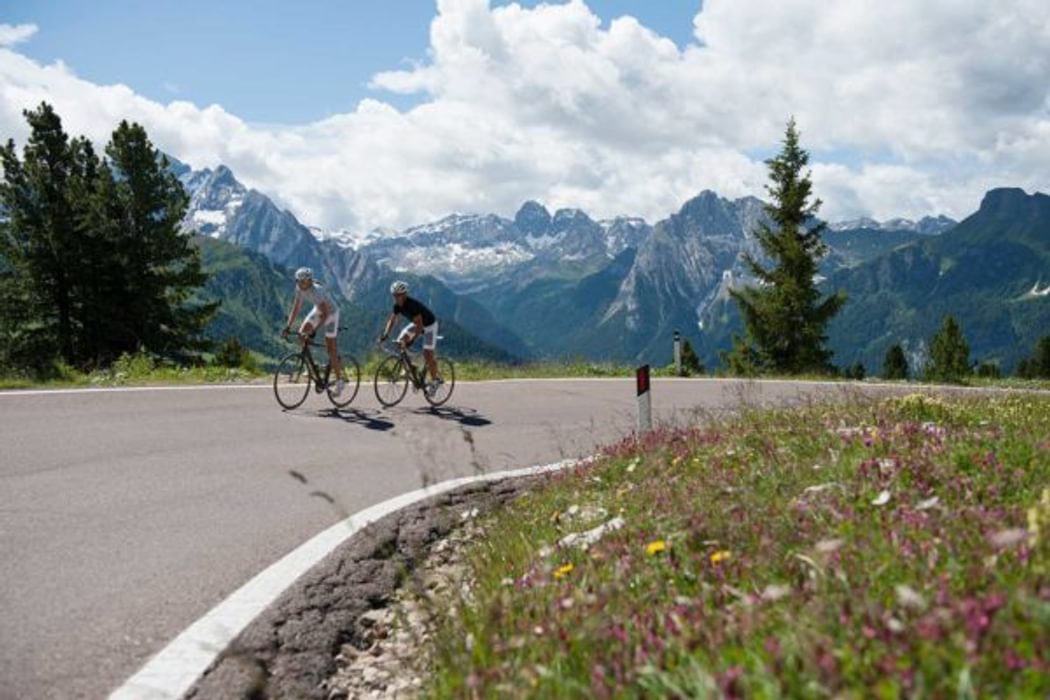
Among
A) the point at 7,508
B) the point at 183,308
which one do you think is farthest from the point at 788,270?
the point at 7,508

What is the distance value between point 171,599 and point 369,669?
157 centimetres

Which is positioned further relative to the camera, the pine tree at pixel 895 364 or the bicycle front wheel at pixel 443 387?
the pine tree at pixel 895 364

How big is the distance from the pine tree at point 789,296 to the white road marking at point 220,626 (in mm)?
34394

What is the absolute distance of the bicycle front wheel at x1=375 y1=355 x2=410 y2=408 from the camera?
48.8 feet

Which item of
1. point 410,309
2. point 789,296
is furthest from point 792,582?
point 789,296

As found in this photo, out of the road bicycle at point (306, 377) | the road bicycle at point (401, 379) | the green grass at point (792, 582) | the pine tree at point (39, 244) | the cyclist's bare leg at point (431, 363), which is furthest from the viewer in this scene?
the pine tree at point (39, 244)

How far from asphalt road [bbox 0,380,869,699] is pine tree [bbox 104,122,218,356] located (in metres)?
26.4

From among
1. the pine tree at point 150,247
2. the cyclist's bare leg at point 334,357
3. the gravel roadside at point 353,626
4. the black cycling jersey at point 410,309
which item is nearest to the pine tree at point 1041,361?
the pine tree at point 150,247

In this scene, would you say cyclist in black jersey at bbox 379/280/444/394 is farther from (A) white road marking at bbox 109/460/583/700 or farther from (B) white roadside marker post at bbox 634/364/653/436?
(A) white road marking at bbox 109/460/583/700

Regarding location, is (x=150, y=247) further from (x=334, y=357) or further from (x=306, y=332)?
(x=334, y=357)

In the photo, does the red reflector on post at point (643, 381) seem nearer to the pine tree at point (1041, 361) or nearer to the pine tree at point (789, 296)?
the pine tree at point (789, 296)

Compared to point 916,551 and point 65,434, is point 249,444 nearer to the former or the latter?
point 65,434

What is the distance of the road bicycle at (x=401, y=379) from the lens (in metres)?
15.0

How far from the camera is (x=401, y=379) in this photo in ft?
49.9
